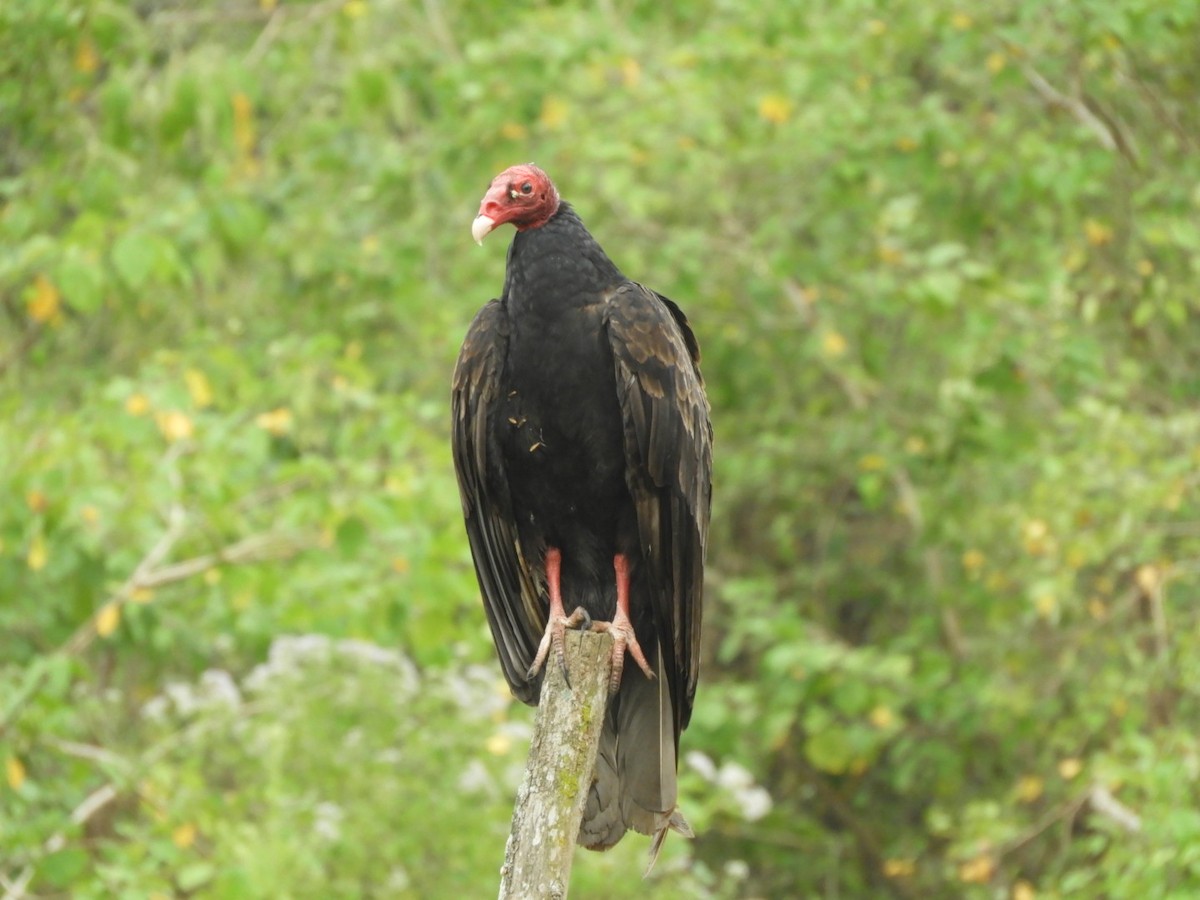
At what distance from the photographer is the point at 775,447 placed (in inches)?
263

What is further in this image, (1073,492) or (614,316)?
(1073,492)

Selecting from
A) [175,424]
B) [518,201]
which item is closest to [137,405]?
[175,424]

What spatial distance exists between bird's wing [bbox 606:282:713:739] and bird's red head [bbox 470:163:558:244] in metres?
0.22

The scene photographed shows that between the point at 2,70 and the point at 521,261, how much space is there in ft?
7.74

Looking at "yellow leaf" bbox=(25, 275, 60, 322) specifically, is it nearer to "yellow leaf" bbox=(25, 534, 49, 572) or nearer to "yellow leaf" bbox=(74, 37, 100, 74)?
"yellow leaf" bbox=(74, 37, 100, 74)

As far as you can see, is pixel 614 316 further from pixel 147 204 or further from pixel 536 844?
pixel 147 204

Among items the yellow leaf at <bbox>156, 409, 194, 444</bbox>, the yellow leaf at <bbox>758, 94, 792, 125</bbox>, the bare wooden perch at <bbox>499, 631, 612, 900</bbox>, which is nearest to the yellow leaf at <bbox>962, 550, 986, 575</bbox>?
the yellow leaf at <bbox>758, 94, 792, 125</bbox>

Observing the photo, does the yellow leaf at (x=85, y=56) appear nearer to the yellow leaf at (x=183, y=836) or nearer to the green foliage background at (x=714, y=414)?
the green foliage background at (x=714, y=414)

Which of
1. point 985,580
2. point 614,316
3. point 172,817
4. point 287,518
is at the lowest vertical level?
point 985,580

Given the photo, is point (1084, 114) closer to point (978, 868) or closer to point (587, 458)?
point (978, 868)

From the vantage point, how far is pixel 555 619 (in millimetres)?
2863

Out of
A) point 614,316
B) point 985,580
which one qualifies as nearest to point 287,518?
point 614,316

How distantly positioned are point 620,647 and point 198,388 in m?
2.43

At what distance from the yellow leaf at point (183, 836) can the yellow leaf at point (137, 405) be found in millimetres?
1152
